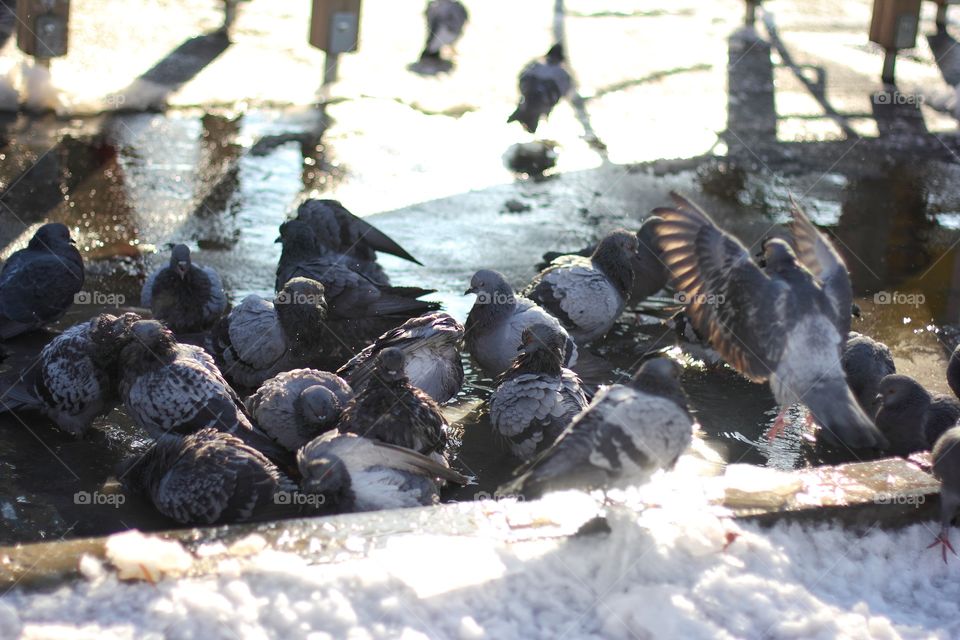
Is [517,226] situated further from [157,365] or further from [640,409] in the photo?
[640,409]

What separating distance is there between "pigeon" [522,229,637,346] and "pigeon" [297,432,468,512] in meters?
1.92

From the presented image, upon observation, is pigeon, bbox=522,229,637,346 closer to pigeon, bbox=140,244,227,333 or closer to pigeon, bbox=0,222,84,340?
pigeon, bbox=140,244,227,333

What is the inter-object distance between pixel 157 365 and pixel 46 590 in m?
1.69

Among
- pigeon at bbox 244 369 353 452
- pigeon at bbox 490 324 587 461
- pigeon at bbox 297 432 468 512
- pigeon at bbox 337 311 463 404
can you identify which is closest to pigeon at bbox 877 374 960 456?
pigeon at bbox 490 324 587 461

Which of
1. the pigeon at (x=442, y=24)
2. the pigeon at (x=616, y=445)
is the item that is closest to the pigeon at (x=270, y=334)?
the pigeon at (x=616, y=445)

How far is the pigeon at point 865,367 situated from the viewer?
212 inches

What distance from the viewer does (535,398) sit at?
4.80 m

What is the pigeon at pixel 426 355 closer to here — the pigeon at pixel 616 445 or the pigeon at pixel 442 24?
the pigeon at pixel 616 445

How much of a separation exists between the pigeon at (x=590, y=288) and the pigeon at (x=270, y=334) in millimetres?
1288

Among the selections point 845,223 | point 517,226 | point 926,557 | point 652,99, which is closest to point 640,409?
point 926,557

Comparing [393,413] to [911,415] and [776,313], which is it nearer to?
[776,313]

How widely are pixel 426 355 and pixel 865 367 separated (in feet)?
7.19

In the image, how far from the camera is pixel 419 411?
453 cm

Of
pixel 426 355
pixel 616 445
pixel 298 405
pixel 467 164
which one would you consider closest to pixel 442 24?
pixel 467 164
